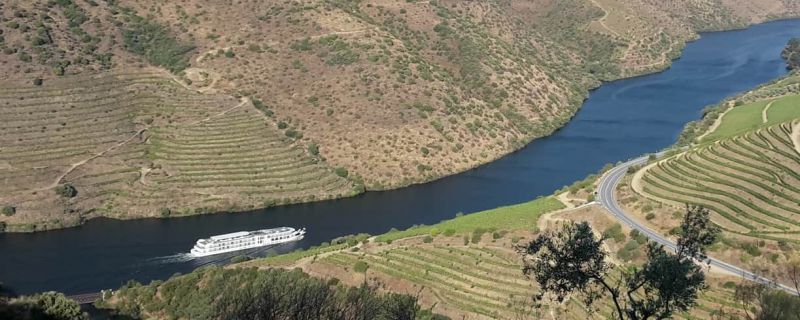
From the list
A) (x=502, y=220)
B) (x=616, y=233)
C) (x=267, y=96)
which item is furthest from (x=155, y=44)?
(x=616, y=233)

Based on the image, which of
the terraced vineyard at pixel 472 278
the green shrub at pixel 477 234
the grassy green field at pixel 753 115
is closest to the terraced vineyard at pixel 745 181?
the terraced vineyard at pixel 472 278

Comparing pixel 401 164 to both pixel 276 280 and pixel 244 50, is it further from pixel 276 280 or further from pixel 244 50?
pixel 276 280

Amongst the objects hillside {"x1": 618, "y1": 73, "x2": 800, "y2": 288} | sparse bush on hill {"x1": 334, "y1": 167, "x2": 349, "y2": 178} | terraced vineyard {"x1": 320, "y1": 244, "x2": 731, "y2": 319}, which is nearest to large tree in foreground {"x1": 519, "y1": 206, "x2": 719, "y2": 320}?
terraced vineyard {"x1": 320, "y1": 244, "x2": 731, "y2": 319}

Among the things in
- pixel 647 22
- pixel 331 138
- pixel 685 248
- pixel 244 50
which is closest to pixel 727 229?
pixel 685 248

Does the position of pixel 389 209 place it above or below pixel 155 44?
below

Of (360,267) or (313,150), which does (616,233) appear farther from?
(313,150)

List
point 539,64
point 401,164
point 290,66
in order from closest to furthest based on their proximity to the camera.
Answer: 1. point 401,164
2. point 290,66
3. point 539,64
